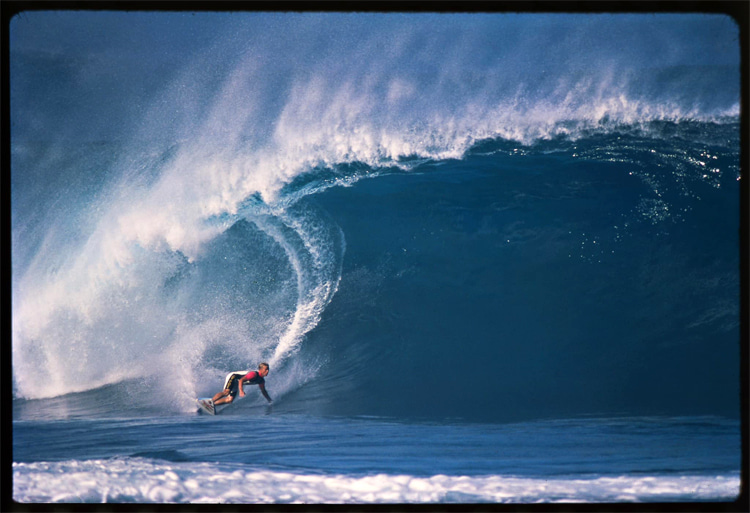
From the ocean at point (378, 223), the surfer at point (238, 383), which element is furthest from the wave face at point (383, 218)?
the surfer at point (238, 383)

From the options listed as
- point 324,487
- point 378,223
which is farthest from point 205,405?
point 378,223

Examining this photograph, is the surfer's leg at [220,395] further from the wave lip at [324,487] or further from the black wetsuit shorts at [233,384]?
the wave lip at [324,487]

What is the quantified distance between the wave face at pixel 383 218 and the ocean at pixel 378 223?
2 cm

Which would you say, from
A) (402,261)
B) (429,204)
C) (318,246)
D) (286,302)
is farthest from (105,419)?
(429,204)

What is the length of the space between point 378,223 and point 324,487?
2.09 meters

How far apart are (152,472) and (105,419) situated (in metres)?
0.92

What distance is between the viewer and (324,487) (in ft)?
12.9

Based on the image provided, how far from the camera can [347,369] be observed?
15.8 feet

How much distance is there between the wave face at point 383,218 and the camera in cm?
475

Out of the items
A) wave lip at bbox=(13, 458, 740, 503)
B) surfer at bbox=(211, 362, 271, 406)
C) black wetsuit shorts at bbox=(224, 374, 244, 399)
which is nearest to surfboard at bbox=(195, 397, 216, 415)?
surfer at bbox=(211, 362, 271, 406)

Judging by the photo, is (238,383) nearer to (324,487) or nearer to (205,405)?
(205,405)

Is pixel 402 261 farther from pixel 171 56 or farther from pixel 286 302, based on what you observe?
pixel 171 56

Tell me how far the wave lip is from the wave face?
0.81 metres

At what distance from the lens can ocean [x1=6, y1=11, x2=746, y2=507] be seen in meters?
4.69
